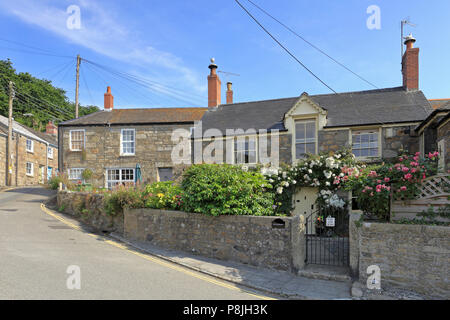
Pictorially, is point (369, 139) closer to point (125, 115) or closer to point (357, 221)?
point (357, 221)

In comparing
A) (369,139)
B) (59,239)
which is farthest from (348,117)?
(59,239)

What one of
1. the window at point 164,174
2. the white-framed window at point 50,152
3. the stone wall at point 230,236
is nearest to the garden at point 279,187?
the stone wall at point 230,236

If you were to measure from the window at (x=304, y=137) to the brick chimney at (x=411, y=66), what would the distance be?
5.60m

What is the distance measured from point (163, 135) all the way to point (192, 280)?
1458cm

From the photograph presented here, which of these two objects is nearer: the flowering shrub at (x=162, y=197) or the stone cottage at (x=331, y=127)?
the flowering shrub at (x=162, y=197)

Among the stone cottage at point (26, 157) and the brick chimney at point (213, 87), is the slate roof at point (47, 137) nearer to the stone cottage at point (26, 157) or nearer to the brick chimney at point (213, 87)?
the stone cottage at point (26, 157)

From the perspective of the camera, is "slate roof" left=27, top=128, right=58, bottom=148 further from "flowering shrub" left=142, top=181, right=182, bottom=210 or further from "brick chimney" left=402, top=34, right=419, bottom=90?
"brick chimney" left=402, top=34, right=419, bottom=90

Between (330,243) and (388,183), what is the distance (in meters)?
3.41

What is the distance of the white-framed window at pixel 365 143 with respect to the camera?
1279 centimetres

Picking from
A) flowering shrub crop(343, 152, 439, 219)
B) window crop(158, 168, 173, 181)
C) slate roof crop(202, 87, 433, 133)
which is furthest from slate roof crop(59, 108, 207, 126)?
flowering shrub crop(343, 152, 439, 219)

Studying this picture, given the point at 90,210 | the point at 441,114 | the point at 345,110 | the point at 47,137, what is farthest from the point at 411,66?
the point at 47,137

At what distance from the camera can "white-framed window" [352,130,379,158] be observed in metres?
12.8

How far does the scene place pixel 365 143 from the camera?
12.9 m

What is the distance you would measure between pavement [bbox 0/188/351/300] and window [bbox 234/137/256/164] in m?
6.79
